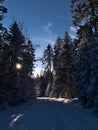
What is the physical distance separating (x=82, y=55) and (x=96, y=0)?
9337 mm

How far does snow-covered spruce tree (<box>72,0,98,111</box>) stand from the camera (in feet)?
61.9

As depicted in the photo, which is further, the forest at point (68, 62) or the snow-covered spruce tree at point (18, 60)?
the snow-covered spruce tree at point (18, 60)

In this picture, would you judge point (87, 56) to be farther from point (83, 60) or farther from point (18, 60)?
point (18, 60)

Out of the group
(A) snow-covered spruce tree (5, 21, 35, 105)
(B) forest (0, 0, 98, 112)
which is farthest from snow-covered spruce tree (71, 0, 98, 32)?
(A) snow-covered spruce tree (5, 21, 35, 105)

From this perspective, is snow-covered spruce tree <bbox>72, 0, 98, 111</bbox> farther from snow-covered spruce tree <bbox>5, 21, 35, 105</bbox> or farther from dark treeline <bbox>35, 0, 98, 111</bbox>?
snow-covered spruce tree <bbox>5, 21, 35, 105</bbox>

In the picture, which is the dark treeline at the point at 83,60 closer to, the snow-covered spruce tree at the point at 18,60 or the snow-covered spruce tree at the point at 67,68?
the snow-covered spruce tree at the point at 67,68

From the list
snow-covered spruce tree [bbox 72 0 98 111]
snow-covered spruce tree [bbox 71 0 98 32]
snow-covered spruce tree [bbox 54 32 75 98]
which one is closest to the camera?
snow-covered spruce tree [bbox 72 0 98 111]

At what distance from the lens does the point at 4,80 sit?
25125mm

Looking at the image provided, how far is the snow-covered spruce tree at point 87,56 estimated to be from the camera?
1888 centimetres

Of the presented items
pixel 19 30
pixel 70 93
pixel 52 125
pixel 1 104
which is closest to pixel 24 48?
pixel 19 30

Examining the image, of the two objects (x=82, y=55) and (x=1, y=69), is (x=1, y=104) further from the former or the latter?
(x=82, y=55)

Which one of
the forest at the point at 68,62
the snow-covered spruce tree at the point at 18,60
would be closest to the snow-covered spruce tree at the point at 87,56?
the forest at the point at 68,62

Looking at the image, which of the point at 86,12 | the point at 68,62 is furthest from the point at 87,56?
the point at 68,62

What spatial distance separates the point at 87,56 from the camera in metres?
21.8
